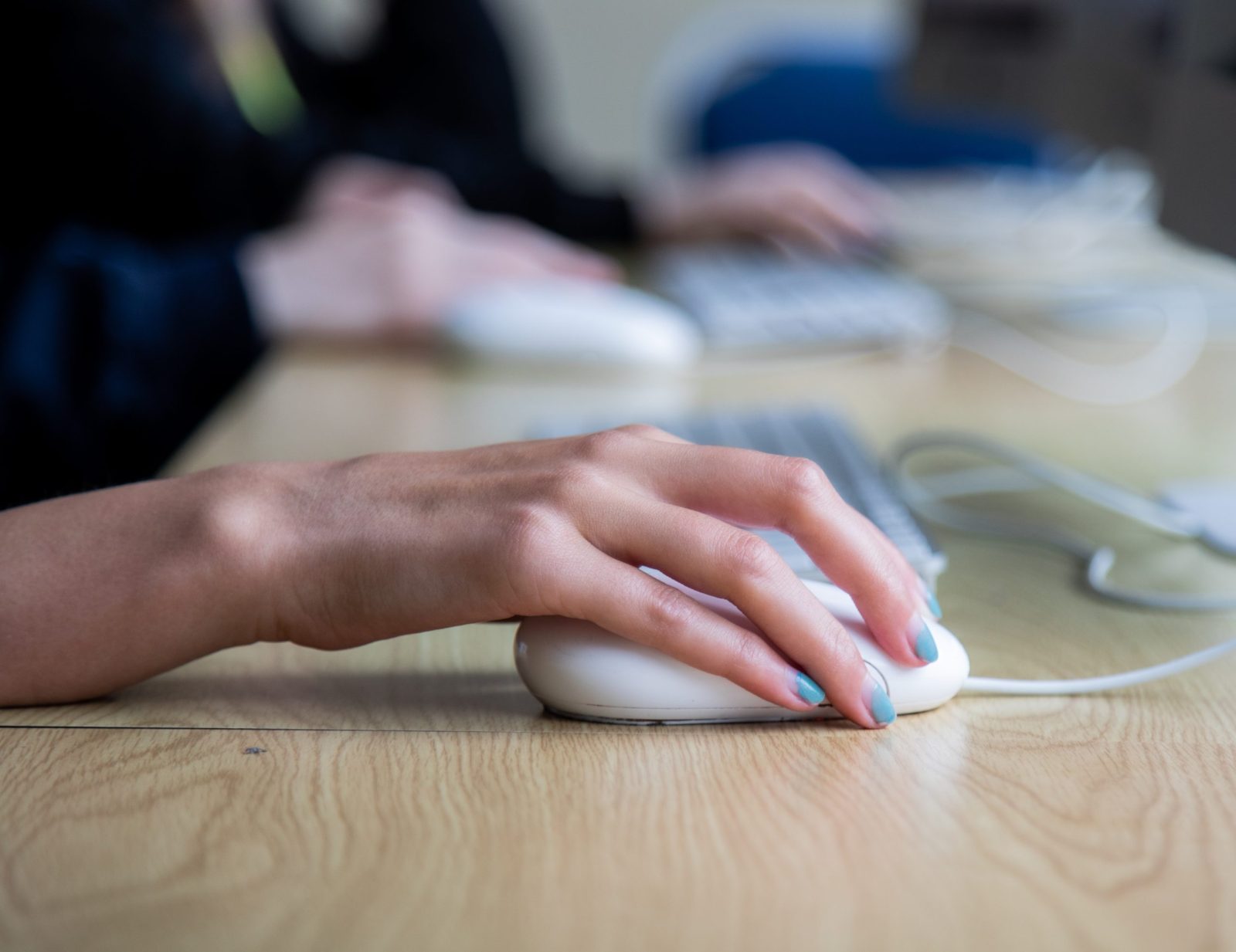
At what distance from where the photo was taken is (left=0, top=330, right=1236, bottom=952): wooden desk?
327 mm

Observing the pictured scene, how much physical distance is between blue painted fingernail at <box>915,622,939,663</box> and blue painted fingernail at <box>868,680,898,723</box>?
0.06ft

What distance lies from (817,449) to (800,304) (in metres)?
0.43

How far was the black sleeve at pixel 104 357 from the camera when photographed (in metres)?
0.80

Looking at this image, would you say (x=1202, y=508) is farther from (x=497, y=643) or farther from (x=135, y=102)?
(x=135, y=102)

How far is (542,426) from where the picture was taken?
0.75 metres

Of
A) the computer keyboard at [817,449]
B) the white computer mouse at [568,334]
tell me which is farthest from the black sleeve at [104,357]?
the computer keyboard at [817,449]

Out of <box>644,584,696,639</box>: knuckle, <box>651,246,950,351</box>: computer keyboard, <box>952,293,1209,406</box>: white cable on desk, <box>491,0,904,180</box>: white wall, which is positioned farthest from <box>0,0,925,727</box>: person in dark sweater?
<box>491,0,904,180</box>: white wall

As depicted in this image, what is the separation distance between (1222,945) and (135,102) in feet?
4.20

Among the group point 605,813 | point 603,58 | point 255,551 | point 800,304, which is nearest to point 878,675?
point 605,813

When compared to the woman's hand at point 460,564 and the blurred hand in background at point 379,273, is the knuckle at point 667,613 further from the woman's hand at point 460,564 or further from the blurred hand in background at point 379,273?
the blurred hand in background at point 379,273

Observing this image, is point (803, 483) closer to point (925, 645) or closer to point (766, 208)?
point (925, 645)

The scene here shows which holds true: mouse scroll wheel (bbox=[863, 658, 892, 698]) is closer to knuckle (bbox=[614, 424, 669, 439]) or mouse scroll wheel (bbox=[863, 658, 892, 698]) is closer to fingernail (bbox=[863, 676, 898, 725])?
fingernail (bbox=[863, 676, 898, 725])

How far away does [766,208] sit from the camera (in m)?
1.45

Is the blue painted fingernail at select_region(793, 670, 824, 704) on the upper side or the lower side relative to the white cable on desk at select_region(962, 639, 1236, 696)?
upper
